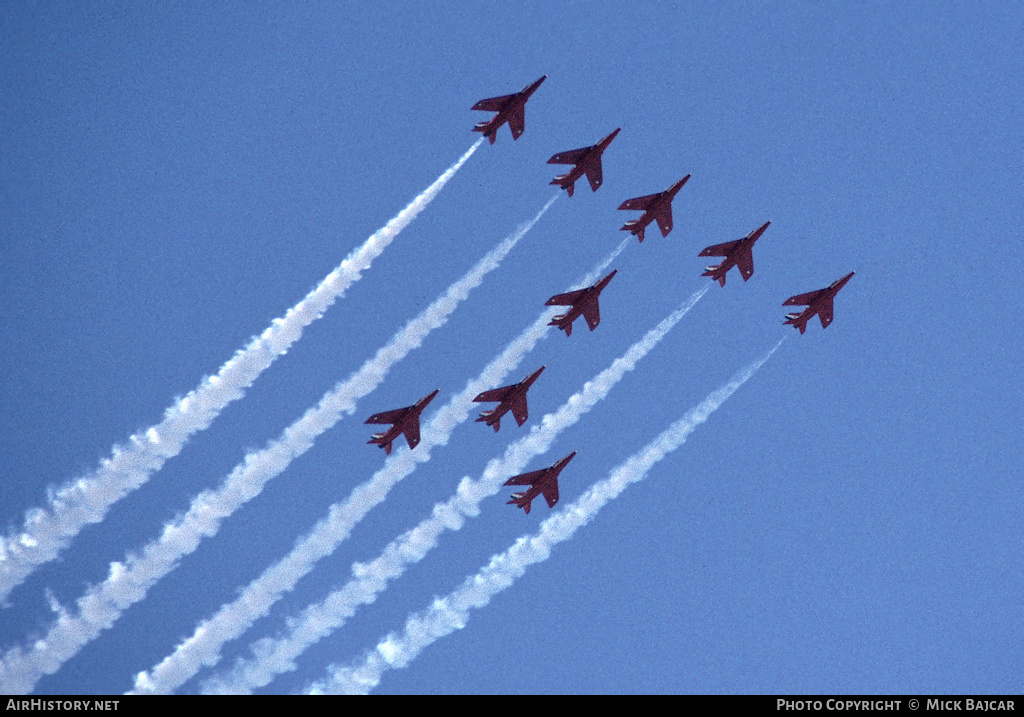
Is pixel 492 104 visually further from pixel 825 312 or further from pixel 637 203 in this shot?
pixel 825 312

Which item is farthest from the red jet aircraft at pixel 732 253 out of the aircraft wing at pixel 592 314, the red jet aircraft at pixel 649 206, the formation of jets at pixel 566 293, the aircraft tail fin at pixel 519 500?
the aircraft tail fin at pixel 519 500

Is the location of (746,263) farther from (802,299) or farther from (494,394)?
(494,394)

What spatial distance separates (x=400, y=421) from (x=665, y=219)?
19.9 metres

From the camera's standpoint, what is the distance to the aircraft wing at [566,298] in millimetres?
85688

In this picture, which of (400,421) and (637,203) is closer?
(400,421)

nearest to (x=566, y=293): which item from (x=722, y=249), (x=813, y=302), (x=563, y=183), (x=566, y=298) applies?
(x=566, y=298)

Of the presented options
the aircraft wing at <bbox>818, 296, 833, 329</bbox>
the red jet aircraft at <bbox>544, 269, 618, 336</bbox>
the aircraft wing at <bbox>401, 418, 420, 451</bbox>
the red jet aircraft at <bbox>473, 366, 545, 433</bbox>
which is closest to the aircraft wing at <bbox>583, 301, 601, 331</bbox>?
the red jet aircraft at <bbox>544, 269, 618, 336</bbox>

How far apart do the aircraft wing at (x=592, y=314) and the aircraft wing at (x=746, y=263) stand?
918 cm

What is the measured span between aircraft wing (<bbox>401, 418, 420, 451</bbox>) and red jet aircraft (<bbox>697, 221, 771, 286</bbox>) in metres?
19.2

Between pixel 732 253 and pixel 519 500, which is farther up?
pixel 732 253

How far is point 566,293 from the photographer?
8631 centimetres

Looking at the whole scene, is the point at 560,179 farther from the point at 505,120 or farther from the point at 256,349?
the point at 256,349

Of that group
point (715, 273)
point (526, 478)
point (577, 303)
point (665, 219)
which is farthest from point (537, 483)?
point (665, 219)

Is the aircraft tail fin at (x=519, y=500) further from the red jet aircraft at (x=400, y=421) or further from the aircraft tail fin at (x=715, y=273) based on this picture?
the aircraft tail fin at (x=715, y=273)
